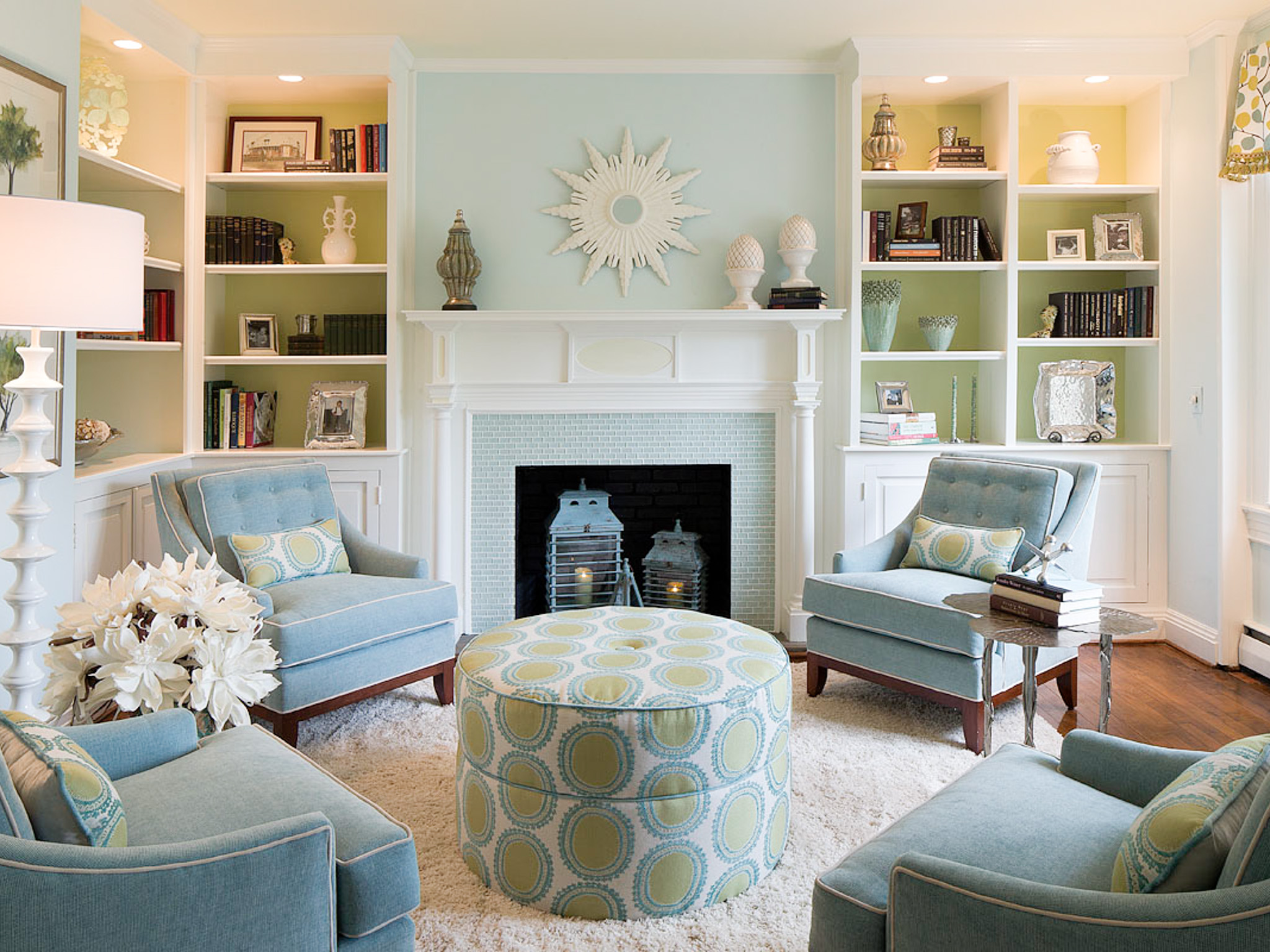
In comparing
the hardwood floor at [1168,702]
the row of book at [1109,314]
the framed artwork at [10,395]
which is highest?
the row of book at [1109,314]

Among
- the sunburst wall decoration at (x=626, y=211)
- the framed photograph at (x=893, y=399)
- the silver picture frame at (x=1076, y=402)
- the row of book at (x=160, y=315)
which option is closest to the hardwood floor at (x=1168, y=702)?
the silver picture frame at (x=1076, y=402)

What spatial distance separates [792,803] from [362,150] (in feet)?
10.7

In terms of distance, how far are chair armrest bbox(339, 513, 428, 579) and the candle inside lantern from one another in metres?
1.15

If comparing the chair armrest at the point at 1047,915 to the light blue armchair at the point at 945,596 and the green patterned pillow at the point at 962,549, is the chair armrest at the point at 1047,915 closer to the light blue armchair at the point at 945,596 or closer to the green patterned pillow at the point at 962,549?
the light blue armchair at the point at 945,596

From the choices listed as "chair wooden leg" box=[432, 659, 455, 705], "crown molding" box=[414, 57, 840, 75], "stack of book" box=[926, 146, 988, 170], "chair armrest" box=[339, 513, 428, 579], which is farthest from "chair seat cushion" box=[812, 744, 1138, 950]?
"crown molding" box=[414, 57, 840, 75]

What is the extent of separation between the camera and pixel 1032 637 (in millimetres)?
2590

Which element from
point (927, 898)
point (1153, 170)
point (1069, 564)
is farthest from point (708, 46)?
point (927, 898)

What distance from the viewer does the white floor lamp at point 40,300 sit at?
2.06m

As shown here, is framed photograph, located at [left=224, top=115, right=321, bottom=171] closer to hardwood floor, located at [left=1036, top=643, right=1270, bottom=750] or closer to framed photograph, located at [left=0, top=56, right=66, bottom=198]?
framed photograph, located at [left=0, top=56, right=66, bottom=198]

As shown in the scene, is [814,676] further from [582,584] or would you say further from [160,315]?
[160,315]

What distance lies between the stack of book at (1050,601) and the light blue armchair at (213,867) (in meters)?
1.81

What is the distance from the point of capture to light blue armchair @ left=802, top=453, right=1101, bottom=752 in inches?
125

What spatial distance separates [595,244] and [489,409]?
89 centimetres

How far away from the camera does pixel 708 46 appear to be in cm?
427
